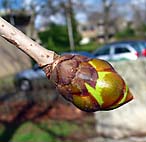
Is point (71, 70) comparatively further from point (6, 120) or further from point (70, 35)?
point (70, 35)

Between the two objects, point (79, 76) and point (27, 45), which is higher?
point (27, 45)

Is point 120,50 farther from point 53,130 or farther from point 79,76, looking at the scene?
point 79,76

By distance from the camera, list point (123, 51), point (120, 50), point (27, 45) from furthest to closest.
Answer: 1. point (120, 50)
2. point (123, 51)
3. point (27, 45)

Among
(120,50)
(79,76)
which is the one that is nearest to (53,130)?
(79,76)

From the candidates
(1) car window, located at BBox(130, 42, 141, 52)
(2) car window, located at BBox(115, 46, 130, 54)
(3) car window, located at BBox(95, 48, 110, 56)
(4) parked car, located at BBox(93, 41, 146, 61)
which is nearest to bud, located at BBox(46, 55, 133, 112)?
(4) parked car, located at BBox(93, 41, 146, 61)

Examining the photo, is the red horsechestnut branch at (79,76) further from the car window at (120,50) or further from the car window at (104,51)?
the car window at (104,51)

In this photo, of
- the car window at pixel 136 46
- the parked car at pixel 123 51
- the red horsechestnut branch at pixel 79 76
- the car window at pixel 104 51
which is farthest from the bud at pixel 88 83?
the car window at pixel 104 51

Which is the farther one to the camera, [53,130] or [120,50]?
[120,50]

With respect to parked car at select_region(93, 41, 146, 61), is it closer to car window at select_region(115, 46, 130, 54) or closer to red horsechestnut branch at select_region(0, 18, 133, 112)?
car window at select_region(115, 46, 130, 54)
